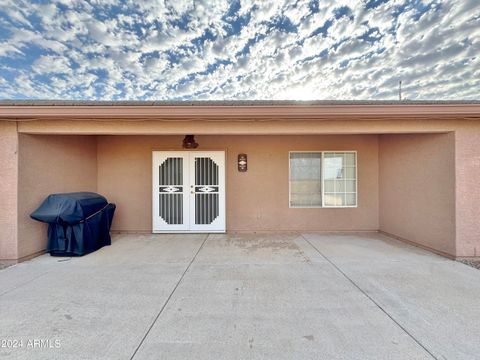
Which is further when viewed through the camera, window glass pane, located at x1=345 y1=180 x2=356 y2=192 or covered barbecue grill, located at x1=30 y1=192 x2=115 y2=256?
window glass pane, located at x1=345 y1=180 x2=356 y2=192

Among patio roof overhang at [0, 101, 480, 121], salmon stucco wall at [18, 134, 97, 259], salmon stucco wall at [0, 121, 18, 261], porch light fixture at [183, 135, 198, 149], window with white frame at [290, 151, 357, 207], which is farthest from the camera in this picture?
window with white frame at [290, 151, 357, 207]

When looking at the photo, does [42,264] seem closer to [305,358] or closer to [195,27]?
[305,358]

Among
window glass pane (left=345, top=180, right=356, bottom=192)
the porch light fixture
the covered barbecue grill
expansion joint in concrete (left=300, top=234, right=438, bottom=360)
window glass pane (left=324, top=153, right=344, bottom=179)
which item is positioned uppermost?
the porch light fixture

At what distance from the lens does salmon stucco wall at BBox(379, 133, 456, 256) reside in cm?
454

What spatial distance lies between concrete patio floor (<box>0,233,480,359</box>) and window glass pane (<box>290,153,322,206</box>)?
6.64ft

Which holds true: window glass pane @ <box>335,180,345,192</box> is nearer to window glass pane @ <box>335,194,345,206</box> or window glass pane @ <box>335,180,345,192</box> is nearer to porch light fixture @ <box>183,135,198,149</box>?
window glass pane @ <box>335,194,345,206</box>

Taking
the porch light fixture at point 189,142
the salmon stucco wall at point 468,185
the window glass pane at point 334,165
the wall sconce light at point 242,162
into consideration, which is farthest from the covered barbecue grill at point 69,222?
the salmon stucco wall at point 468,185

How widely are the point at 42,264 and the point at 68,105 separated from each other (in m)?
3.00

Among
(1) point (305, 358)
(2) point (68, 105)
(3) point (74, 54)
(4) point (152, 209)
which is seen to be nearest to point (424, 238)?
(1) point (305, 358)

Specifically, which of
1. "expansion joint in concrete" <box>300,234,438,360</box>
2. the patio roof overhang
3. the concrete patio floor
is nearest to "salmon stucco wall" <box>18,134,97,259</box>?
the concrete patio floor

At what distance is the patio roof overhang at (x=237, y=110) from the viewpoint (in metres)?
4.11

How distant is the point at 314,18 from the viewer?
7422 mm

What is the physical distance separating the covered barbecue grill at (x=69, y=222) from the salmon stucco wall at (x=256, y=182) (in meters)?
1.54

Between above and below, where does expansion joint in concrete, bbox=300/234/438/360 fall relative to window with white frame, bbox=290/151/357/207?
below
